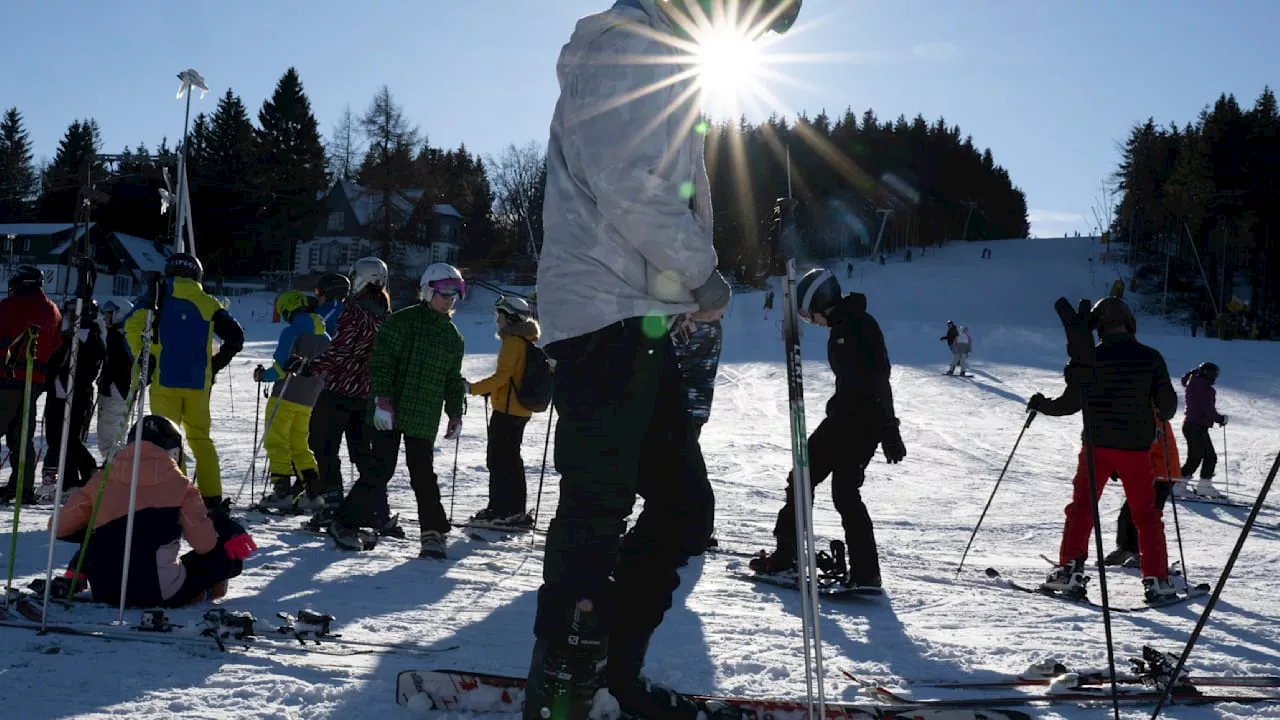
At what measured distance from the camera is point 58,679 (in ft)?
9.34

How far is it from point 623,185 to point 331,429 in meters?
5.17

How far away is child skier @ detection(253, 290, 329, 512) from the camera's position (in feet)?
23.2

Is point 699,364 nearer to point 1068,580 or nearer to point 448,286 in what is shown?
point 448,286

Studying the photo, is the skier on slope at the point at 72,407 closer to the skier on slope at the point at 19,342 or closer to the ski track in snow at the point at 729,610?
the skier on slope at the point at 19,342

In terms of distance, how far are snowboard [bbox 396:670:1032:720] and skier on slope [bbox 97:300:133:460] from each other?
6.52m

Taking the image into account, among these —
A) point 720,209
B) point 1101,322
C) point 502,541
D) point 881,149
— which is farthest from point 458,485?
point 881,149

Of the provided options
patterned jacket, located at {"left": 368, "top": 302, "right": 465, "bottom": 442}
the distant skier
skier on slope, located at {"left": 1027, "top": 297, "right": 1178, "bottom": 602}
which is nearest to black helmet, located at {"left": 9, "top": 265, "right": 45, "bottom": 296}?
patterned jacket, located at {"left": 368, "top": 302, "right": 465, "bottom": 442}

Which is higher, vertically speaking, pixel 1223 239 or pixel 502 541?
pixel 1223 239

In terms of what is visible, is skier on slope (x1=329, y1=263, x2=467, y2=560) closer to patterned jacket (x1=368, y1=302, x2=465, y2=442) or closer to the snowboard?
patterned jacket (x1=368, y1=302, x2=465, y2=442)

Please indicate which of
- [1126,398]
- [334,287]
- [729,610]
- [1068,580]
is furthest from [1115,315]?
[334,287]

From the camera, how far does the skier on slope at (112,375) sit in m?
8.67

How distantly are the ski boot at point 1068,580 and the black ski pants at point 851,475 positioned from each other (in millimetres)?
1120

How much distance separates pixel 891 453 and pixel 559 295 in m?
3.30

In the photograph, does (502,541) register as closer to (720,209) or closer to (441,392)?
(441,392)
